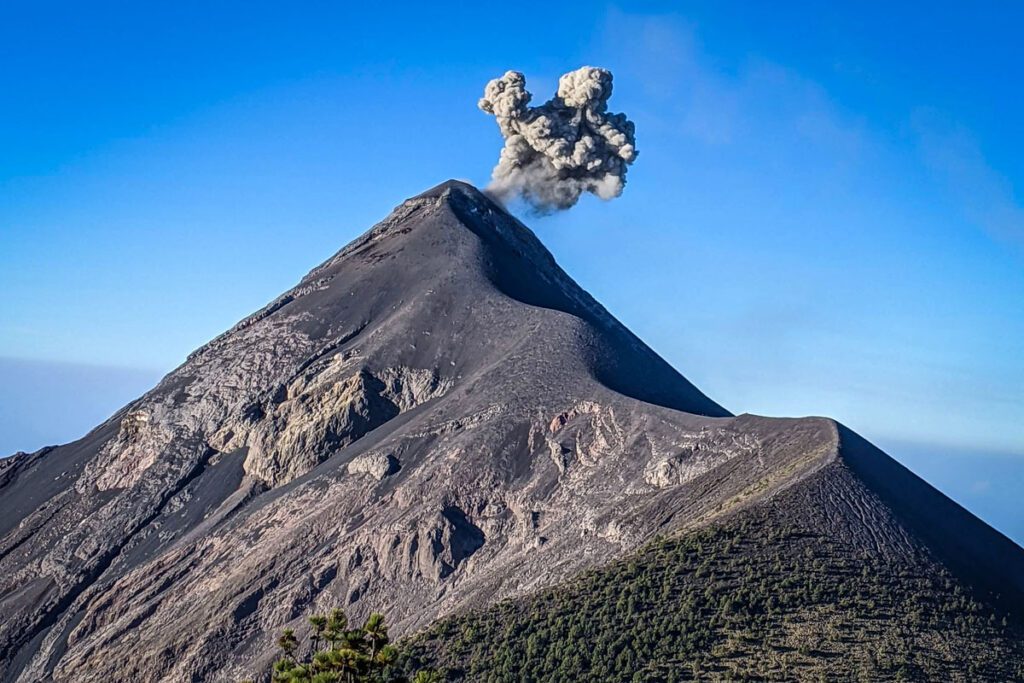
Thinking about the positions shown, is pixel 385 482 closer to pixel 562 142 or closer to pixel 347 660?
pixel 347 660

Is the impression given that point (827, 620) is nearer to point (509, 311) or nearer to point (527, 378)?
point (527, 378)

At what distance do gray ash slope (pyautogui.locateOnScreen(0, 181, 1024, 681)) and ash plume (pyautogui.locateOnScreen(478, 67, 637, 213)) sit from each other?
1859 centimetres

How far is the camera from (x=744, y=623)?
172 ft

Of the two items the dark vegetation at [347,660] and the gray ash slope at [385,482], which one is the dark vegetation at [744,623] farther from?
the dark vegetation at [347,660]

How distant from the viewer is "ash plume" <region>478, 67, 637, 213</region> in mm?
112812

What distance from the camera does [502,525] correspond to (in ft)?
227

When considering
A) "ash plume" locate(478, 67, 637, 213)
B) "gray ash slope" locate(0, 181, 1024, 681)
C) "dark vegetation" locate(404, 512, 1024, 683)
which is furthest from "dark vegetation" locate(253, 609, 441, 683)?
"ash plume" locate(478, 67, 637, 213)

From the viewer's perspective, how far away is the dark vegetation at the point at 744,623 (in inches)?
1969

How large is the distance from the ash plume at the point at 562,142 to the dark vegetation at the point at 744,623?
195 feet

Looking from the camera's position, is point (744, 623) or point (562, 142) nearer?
point (744, 623)

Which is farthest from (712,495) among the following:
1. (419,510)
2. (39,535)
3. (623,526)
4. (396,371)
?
(39,535)

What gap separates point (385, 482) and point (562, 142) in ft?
159

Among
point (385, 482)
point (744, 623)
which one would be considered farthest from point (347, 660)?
point (385, 482)

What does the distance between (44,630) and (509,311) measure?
3723 cm
